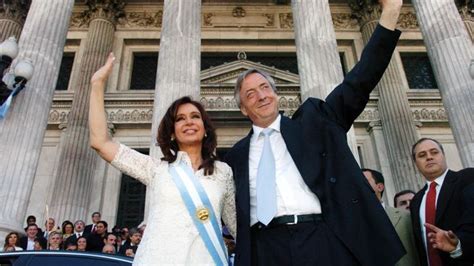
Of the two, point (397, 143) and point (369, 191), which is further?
point (397, 143)

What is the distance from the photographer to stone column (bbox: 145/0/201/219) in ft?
32.6

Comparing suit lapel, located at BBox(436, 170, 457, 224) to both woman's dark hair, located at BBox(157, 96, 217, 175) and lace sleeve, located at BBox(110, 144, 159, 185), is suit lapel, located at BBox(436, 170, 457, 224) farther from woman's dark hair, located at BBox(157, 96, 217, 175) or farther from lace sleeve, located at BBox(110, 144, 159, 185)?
lace sleeve, located at BBox(110, 144, 159, 185)

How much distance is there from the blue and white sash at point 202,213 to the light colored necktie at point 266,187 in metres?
0.28

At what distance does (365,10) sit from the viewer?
17391 mm

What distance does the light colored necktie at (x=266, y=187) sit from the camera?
88.0 inches

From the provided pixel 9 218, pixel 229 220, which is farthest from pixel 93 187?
pixel 229 220

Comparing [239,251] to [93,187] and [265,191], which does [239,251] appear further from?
[93,187]

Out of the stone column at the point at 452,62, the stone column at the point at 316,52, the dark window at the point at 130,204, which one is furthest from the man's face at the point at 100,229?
the stone column at the point at 452,62

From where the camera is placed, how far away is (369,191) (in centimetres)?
222

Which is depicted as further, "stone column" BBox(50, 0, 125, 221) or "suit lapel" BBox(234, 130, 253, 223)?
"stone column" BBox(50, 0, 125, 221)

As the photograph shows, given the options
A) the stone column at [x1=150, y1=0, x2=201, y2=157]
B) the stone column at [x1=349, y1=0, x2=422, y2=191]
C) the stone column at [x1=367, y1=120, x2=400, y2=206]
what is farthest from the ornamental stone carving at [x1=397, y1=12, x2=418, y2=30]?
the stone column at [x1=150, y1=0, x2=201, y2=157]

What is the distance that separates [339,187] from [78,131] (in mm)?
13382

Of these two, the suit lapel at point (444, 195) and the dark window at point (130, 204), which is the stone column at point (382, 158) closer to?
the dark window at point (130, 204)

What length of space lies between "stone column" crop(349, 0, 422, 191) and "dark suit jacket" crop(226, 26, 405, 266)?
12104 mm
